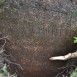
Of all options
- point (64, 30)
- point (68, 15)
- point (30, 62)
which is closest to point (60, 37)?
point (64, 30)

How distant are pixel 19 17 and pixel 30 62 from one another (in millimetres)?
806

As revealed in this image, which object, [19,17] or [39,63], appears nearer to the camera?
[19,17]

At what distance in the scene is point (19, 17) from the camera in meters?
3.38

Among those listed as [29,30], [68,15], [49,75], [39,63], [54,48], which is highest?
[68,15]

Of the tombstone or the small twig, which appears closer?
the tombstone

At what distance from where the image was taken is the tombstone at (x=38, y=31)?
10.8 ft

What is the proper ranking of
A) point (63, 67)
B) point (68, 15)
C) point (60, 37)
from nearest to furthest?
point (68, 15) < point (60, 37) < point (63, 67)

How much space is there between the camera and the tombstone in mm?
3279

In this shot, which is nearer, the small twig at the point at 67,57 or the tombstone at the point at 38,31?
the tombstone at the point at 38,31

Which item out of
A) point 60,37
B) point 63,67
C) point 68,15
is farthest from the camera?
point 63,67

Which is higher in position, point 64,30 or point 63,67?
point 64,30

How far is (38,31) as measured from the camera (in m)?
3.46

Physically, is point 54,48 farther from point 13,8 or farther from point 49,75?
point 13,8

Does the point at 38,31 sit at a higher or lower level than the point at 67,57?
higher
